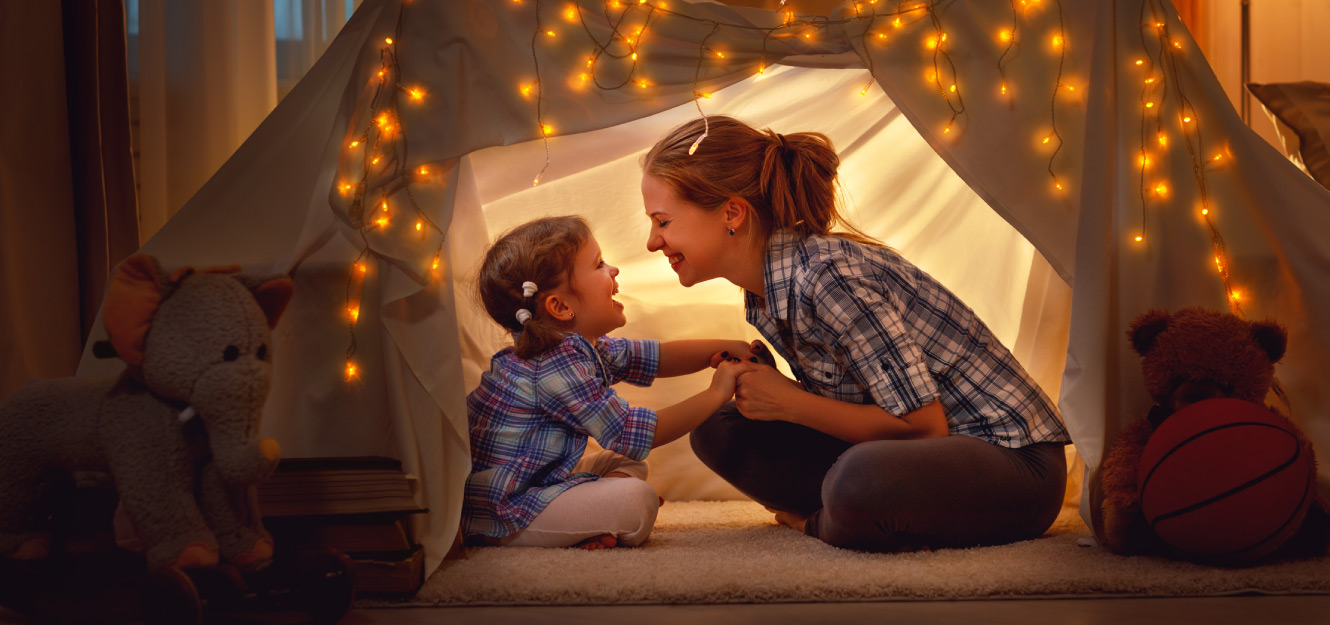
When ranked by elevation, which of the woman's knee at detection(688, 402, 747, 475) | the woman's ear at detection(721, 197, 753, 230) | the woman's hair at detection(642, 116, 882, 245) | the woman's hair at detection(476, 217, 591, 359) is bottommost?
the woman's knee at detection(688, 402, 747, 475)

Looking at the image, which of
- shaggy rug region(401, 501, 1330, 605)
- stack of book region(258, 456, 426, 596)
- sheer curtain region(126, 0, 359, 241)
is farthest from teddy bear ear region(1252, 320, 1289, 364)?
sheer curtain region(126, 0, 359, 241)

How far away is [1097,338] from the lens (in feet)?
5.02

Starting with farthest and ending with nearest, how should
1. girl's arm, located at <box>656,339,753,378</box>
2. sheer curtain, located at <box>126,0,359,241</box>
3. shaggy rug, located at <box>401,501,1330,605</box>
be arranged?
1. sheer curtain, located at <box>126,0,359,241</box>
2. girl's arm, located at <box>656,339,753,378</box>
3. shaggy rug, located at <box>401,501,1330,605</box>

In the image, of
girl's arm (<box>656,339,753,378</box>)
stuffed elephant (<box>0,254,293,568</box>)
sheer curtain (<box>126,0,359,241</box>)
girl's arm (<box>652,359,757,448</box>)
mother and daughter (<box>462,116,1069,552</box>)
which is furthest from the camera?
sheer curtain (<box>126,0,359,241</box>)

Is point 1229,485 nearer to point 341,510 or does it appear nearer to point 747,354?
point 747,354

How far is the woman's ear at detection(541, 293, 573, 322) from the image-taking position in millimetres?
1813

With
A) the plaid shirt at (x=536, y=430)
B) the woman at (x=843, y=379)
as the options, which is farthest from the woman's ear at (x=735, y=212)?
the plaid shirt at (x=536, y=430)

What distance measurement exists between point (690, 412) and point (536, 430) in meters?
0.26

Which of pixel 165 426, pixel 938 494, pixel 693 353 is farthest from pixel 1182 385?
pixel 165 426

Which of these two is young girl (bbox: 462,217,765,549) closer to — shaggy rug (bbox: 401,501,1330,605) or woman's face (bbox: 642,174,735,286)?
shaggy rug (bbox: 401,501,1330,605)

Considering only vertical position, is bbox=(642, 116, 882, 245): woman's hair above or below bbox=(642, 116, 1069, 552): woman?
above

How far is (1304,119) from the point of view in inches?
79.7

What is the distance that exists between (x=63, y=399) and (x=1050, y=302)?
1.60m

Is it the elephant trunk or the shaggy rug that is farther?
the shaggy rug
